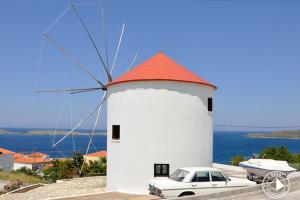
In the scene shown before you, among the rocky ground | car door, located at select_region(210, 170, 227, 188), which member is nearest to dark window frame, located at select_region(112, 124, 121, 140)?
the rocky ground

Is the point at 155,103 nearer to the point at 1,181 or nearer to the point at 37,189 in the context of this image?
the point at 37,189

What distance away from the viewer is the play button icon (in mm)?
12133

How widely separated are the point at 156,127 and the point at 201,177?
480 centimetres

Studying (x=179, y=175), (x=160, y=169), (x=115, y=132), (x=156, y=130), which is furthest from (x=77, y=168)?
(x=179, y=175)

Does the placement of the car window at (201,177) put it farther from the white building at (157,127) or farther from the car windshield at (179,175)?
the white building at (157,127)

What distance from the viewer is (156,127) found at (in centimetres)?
1683

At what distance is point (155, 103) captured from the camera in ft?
55.5

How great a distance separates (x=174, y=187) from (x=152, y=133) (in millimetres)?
5184

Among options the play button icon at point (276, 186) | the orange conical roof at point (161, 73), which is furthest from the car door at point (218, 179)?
the orange conical roof at point (161, 73)

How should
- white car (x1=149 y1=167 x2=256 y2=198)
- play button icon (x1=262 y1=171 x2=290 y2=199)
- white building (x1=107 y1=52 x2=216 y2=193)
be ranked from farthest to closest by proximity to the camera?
white building (x1=107 y1=52 x2=216 y2=193) < play button icon (x1=262 y1=171 x2=290 y2=199) < white car (x1=149 y1=167 x2=256 y2=198)

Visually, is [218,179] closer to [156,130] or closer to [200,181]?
[200,181]

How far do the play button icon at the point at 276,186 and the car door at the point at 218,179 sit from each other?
52.1 inches

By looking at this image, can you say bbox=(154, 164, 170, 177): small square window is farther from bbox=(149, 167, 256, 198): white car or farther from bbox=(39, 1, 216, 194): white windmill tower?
bbox=(149, 167, 256, 198): white car

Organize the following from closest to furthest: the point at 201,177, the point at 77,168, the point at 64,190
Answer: the point at 201,177
the point at 64,190
the point at 77,168
